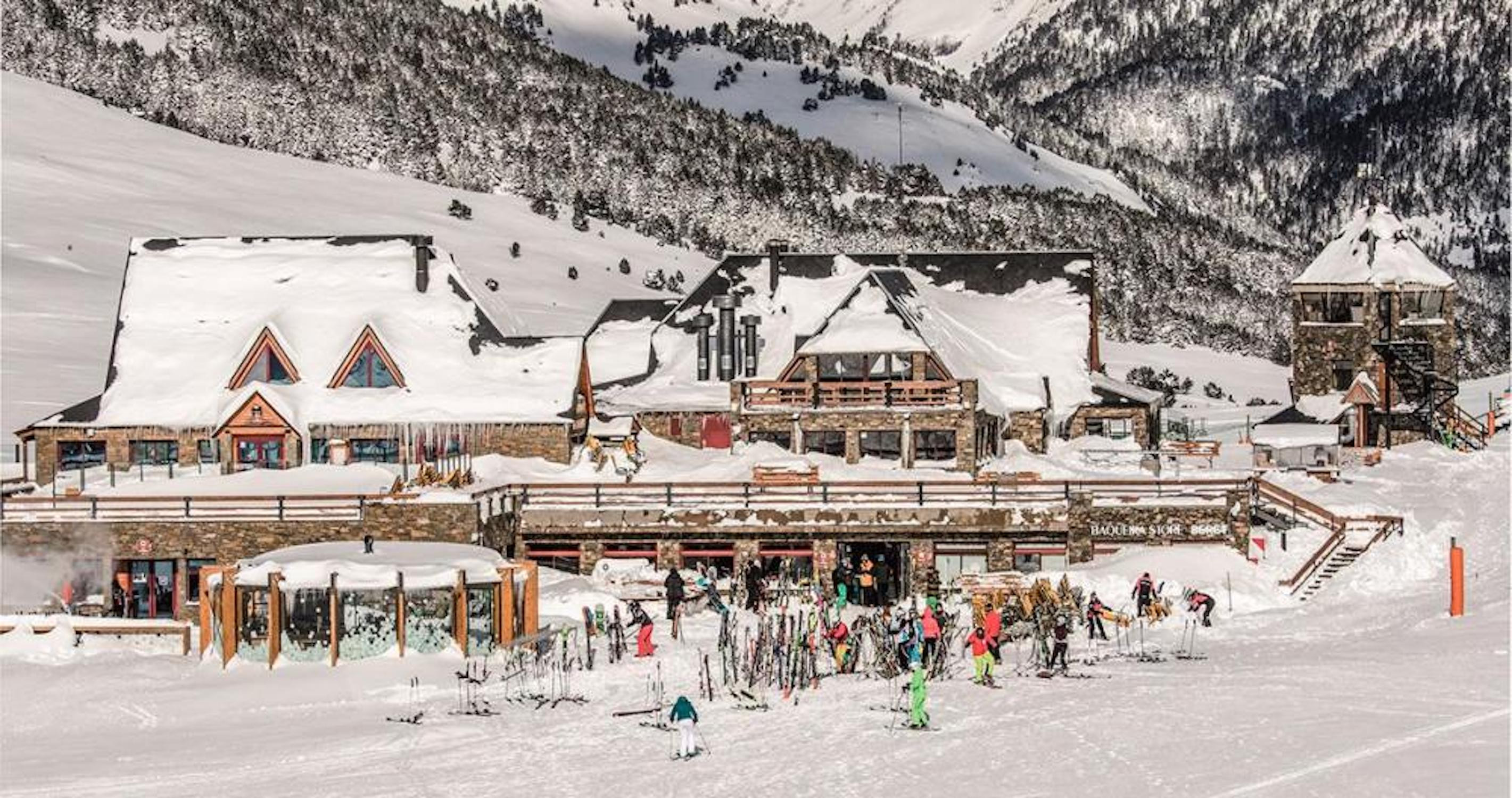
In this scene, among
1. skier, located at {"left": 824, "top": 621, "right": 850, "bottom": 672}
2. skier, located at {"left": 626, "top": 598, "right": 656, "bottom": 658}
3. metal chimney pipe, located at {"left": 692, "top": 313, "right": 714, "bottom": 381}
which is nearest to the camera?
skier, located at {"left": 824, "top": 621, "right": 850, "bottom": 672}

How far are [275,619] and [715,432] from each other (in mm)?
21600

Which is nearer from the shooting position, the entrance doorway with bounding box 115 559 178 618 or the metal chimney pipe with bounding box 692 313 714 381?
the entrance doorway with bounding box 115 559 178 618

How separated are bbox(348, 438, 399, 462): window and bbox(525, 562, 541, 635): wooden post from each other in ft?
49.3

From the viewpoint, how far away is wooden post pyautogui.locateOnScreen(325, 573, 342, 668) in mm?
35344

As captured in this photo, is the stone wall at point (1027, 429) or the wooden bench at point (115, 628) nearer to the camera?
the wooden bench at point (115, 628)

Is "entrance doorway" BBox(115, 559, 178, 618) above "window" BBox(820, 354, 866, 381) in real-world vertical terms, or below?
below

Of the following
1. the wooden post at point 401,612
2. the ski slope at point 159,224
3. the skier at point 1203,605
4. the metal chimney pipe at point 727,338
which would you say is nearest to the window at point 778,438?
the metal chimney pipe at point 727,338

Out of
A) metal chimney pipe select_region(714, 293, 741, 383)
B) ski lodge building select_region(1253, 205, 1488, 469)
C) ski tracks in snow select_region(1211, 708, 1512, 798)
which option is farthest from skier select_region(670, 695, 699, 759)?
ski lodge building select_region(1253, 205, 1488, 469)

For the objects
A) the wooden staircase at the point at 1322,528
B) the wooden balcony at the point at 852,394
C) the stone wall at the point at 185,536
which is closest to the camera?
the wooden staircase at the point at 1322,528

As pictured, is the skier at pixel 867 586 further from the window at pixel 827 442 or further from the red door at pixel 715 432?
the red door at pixel 715 432

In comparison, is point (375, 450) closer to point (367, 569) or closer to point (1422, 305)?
point (367, 569)

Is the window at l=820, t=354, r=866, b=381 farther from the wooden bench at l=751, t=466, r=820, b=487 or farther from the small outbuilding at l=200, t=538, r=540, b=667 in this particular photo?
the small outbuilding at l=200, t=538, r=540, b=667

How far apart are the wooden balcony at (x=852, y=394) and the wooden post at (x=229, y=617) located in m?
19.3

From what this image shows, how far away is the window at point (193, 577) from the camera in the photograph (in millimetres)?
43312
